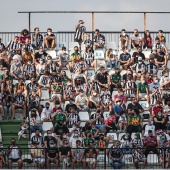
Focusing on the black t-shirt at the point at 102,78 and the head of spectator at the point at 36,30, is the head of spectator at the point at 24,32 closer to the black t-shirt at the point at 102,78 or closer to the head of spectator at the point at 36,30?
the head of spectator at the point at 36,30

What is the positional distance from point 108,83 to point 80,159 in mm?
6903

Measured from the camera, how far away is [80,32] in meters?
63.9

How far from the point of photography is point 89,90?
5903 cm

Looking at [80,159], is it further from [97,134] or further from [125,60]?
[125,60]

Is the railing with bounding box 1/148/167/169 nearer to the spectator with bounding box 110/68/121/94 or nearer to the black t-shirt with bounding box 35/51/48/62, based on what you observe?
the spectator with bounding box 110/68/121/94

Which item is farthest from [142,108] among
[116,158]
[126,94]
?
[116,158]

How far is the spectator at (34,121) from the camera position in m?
56.4

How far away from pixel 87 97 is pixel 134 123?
286 centimetres

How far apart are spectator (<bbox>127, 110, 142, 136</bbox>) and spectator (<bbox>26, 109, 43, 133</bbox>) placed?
3786 millimetres

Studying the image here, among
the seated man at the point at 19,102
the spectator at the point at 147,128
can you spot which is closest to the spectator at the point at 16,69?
the seated man at the point at 19,102

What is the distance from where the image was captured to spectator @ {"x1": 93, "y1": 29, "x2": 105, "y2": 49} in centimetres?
6266

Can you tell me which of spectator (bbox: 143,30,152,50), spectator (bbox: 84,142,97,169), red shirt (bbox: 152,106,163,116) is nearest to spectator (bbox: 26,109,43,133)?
spectator (bbox: 84,142,97,169)

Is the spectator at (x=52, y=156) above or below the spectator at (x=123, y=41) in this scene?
below

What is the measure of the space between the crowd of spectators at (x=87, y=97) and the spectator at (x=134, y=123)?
0.04 m
